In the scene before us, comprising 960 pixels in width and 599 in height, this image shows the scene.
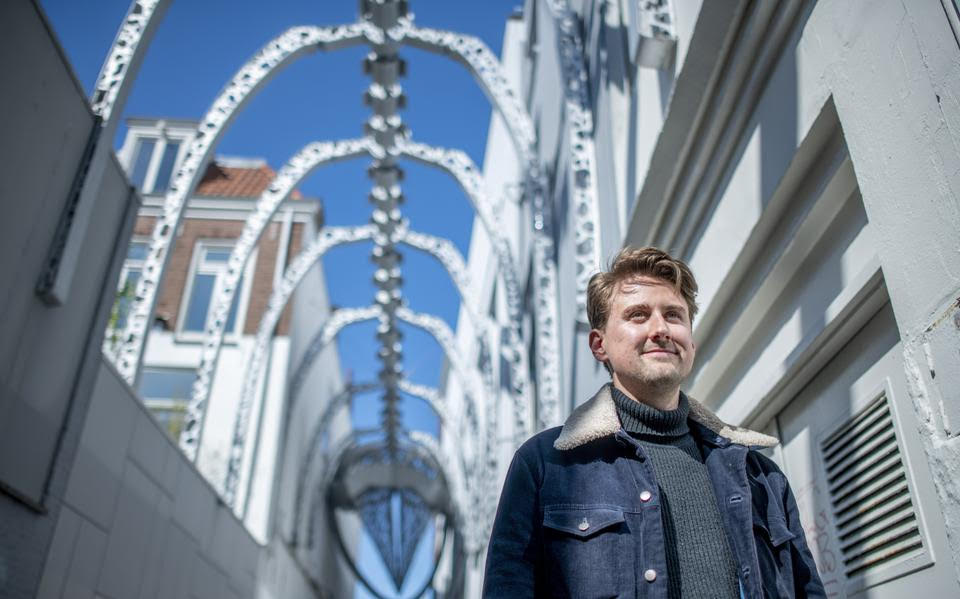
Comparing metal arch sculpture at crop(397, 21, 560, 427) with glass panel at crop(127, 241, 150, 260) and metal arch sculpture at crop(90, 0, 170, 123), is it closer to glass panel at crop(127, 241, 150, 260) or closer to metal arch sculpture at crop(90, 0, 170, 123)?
metal arch sculpture at crop(90, 0, 170, 123)

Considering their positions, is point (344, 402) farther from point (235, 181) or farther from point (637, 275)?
point (637, 275)

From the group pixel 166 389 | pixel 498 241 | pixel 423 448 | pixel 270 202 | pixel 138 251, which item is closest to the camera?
pixel 498 241

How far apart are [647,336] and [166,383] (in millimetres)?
12393

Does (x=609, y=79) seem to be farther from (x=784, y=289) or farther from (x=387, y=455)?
(x=387, y=455)

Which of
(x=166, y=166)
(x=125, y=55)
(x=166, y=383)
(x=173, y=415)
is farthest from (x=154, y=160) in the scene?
(x=125, y=55)

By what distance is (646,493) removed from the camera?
1.60m

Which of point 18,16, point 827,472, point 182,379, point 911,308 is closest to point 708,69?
point 827,472

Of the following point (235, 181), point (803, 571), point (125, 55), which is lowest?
point (803, 571)

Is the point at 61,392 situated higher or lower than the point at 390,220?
lower

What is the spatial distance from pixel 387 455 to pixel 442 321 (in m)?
8.71

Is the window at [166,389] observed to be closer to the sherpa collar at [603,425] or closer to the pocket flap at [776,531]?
the sherpa collar at [603,425]

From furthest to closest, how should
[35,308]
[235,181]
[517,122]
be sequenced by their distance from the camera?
[235,181], [517,122], [35,308]

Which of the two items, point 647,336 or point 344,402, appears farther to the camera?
point 344,402

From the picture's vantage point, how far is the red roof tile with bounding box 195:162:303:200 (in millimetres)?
15891
